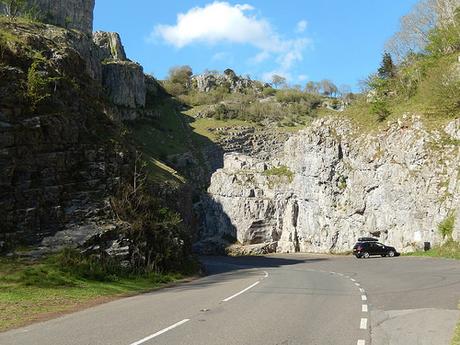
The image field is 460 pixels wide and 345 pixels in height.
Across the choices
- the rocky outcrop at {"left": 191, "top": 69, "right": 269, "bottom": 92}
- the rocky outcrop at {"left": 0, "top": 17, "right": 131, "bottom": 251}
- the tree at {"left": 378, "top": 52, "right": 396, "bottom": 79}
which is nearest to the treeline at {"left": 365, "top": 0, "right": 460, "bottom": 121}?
the tree at {"left": 378, "top": 52, "right": 396, "bottom": 79}

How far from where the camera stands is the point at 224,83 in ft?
532

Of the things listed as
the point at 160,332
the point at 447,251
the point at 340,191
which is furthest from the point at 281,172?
the point at 160,332

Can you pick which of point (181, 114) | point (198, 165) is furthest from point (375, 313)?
point (181, 114)

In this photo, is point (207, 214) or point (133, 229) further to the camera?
point (207, 214)

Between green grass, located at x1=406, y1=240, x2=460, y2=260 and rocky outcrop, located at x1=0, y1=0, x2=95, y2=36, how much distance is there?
242 ft

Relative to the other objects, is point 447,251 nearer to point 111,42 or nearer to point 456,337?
point 456,337

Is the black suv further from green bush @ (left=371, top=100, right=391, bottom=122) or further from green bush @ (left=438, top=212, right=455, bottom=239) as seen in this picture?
green bush @ (left=371, top=100, right=391, bottom=122)

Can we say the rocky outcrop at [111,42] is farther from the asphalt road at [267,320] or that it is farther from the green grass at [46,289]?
the asphalt road at [267,320]

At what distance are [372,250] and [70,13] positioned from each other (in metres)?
79.6

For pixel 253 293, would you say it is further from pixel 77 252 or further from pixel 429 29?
pixel 429 29

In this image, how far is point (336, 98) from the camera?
154375mm

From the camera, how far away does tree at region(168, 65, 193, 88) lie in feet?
535

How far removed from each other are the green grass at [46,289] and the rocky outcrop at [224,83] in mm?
141259

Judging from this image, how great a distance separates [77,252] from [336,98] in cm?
14268
